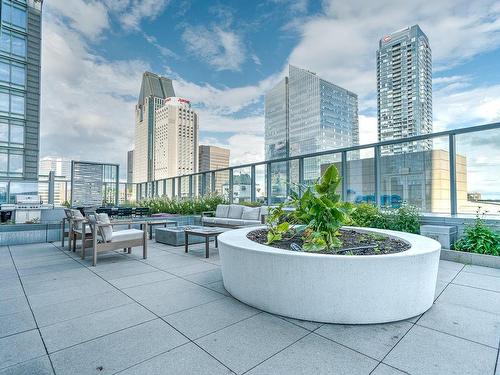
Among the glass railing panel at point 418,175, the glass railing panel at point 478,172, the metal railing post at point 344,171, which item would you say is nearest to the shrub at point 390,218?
the glass railing panel at point 418,175

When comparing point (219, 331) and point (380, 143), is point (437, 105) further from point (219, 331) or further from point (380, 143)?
point (219, 331)

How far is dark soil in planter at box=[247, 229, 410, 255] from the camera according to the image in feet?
8.46

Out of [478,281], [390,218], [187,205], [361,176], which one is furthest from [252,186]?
[478,281]

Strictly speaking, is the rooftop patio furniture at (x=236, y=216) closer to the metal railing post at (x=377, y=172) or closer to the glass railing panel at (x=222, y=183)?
the glass railing panel at (x=222, y=183)

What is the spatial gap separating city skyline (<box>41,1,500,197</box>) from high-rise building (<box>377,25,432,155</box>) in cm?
38

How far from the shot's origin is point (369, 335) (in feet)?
6.54

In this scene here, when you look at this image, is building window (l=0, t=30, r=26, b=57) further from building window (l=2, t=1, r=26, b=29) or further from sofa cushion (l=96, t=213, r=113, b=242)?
sofa cushion (l=96, t=213, r=113, b=242)

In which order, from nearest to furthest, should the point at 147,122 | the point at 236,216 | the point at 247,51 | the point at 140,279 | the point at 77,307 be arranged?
the point at 77,307, the point at 140,279, the point at 236,216, the point at 247,51, the point at 147,122

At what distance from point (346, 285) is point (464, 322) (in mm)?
1036

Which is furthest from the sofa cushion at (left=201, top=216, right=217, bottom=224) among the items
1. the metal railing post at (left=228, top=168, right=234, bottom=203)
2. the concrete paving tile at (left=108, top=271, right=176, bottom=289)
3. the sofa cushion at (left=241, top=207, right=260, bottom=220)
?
the concrete paving tile at (left=108, top=271, right=176, bottom=289)

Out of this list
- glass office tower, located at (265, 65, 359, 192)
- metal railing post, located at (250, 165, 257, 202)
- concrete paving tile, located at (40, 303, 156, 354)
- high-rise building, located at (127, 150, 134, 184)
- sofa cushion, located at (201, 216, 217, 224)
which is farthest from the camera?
high-rise building, located at (127, 150, 134, 184)

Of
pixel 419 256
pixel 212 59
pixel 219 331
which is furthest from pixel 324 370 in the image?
pixel 212 59

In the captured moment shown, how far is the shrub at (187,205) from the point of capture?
9.09 meters

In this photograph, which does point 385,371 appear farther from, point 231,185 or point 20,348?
point 231,185
